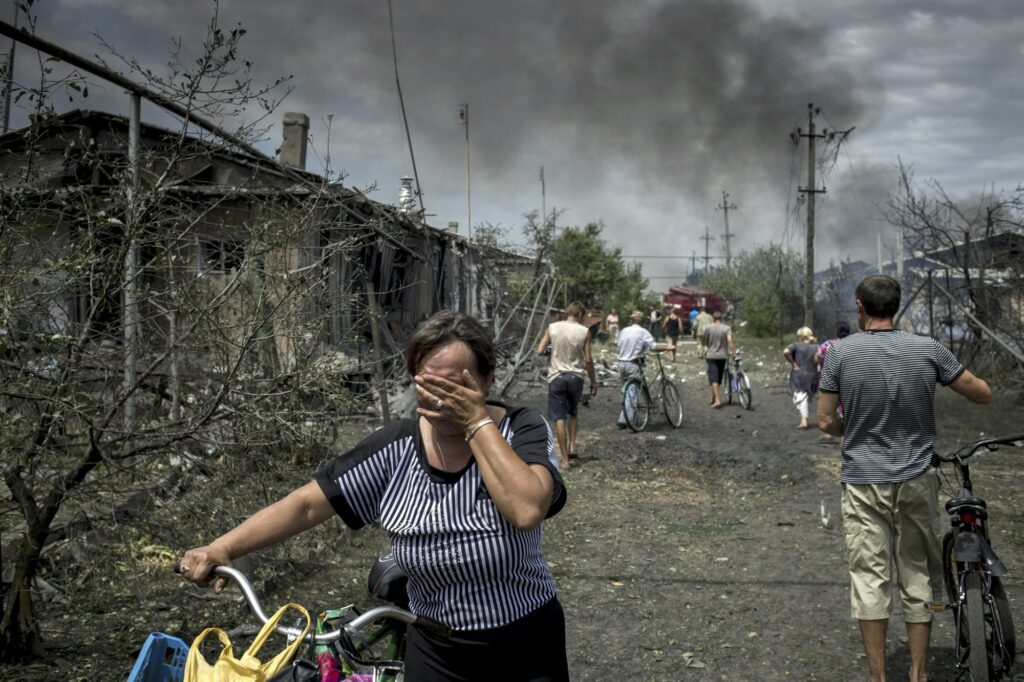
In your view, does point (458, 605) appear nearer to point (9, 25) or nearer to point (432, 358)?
point (432, 358)

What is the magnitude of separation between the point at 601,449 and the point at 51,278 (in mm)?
9119

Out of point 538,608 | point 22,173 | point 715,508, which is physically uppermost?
point 22,173

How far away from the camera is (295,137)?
16.9 metres

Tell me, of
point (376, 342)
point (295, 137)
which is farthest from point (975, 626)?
point (295, 137)

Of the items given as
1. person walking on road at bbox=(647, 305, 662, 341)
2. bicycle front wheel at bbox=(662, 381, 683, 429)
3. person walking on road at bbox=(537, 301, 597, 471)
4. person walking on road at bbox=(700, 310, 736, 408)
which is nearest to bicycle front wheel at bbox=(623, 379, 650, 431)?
bicycle front wheel at bbox=(662, 381, 683, 429)

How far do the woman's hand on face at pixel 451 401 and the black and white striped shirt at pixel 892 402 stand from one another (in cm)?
269

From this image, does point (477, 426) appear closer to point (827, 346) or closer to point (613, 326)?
point (827, 346)

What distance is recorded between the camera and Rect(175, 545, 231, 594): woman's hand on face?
2.37m

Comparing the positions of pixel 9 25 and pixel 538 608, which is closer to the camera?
pixel 538 608

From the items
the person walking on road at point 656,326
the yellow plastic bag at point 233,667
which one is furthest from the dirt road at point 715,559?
the person walking on road at point 656,326

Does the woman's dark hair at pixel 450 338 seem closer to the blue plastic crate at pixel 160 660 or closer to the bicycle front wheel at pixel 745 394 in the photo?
the blue plastic crate at pixel 160 660

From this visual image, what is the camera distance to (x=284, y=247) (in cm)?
546

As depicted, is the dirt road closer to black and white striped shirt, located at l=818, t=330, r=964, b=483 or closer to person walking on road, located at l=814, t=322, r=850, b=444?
person walking on road, located at l=814, t=322, r=850, b=444

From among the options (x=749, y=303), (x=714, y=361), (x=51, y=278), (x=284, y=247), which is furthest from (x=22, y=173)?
(x=749, y=303)
